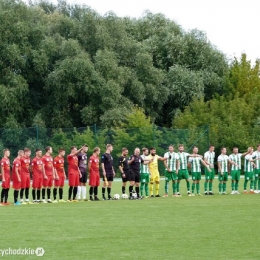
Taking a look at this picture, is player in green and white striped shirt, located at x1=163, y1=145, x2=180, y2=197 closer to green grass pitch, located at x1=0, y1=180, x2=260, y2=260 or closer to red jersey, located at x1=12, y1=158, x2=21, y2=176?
green grass pitch, located at x1=0, y1=180, x2=260, y2=260

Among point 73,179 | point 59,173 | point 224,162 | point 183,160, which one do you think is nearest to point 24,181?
point 59,173

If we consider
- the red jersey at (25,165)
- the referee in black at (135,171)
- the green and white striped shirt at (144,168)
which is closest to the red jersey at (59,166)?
the red jersey at (25,165)

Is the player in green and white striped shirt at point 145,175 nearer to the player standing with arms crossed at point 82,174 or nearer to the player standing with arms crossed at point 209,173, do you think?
the player standing with arms crossed at point 209,173

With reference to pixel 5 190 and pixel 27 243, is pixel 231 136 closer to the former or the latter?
pixel 5 190

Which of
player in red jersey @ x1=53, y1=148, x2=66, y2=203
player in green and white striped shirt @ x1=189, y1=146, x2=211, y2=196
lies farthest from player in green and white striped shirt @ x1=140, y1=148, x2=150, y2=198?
player in red jersey @ x1=53, y1=148, x2=66, y2=203

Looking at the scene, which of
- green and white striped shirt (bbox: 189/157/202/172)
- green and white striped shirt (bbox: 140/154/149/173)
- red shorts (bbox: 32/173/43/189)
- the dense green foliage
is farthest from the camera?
the dense green foliage

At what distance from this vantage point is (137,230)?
15.0 metres

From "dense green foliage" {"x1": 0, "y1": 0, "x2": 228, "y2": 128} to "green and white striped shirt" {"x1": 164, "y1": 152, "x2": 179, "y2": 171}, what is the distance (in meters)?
18.2

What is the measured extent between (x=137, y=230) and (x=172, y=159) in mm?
13136

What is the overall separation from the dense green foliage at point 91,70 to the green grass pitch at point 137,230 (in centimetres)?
2605

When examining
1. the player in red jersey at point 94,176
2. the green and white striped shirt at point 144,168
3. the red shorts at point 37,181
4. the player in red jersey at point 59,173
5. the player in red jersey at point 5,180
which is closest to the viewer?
the player in red jersey at point 5,180

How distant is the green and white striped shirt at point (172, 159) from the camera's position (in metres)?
27.9

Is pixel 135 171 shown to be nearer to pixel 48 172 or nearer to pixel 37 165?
pixel 48 172

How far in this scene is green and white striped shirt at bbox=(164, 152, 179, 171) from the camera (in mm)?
27900
